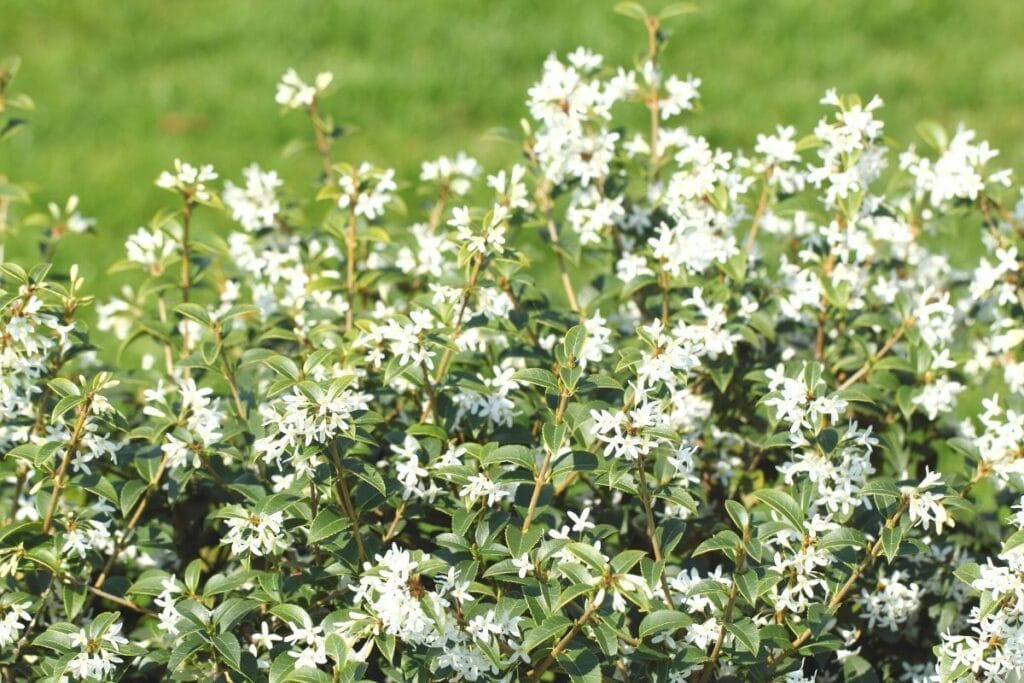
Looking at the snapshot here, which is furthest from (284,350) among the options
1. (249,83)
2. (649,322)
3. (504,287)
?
(249,83)

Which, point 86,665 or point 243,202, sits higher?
point 243,202

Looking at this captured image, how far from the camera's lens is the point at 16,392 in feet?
7.41

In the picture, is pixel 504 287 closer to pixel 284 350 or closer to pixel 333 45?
pixel 284 350

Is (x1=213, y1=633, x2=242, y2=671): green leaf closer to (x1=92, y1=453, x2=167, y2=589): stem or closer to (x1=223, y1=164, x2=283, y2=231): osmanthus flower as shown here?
(x1=92, y1=453, x2=167, y2=589): stem

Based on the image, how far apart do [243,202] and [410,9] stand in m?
4.02

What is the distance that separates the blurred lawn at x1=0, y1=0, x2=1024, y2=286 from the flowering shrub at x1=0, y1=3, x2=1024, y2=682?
287cm

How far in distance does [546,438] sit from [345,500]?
339mm

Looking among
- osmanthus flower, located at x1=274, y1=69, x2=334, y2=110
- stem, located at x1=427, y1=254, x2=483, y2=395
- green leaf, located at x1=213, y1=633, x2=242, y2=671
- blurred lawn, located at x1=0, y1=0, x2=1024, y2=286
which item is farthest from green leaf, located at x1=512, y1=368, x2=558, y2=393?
blurred lawn, located at x1=0, y1=0, x2=1024, y2=286

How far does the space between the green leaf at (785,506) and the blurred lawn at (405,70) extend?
381cm

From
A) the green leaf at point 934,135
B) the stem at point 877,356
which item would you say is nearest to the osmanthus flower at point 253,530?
the stem at point 877,356

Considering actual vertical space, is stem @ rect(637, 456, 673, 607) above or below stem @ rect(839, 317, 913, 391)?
below

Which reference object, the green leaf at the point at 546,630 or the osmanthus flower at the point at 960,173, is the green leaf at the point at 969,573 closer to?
the green leaf at the point at 546,630

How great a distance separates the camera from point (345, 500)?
208cm

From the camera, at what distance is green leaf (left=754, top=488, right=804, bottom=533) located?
206 centimetres
